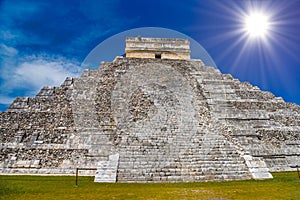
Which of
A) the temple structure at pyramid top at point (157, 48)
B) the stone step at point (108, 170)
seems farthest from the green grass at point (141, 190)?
the temple structure at pyramid top at point (157, 48)

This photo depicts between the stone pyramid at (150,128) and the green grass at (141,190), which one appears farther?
the stone pyramid at (150,128)

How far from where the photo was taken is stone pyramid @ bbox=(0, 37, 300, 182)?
998 centimetres

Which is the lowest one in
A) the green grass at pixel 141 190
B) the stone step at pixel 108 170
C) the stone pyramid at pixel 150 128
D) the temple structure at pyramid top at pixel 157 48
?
the green grass at pixel 141 190

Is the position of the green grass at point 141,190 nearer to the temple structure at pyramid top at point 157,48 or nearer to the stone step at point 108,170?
the stone step at point 108,170

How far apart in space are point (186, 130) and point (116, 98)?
4668 mm

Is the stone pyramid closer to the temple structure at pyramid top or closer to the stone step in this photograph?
the stone step

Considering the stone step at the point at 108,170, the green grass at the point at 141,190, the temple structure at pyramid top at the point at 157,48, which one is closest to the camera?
the green grass at the point at 141,190

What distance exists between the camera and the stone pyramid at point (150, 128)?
9.98 meters

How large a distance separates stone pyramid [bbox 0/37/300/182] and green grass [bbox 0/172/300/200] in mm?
874

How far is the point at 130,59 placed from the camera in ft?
62.3

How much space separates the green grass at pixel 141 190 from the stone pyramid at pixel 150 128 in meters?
0.87

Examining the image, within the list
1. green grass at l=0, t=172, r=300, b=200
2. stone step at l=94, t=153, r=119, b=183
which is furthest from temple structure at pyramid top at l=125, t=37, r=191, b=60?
green grass at l=0, t=172, r=300, b=200

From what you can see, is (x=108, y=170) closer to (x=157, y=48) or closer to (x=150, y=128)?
(x=150, y=128)

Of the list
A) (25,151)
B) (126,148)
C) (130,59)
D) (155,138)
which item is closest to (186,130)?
(155,138)
